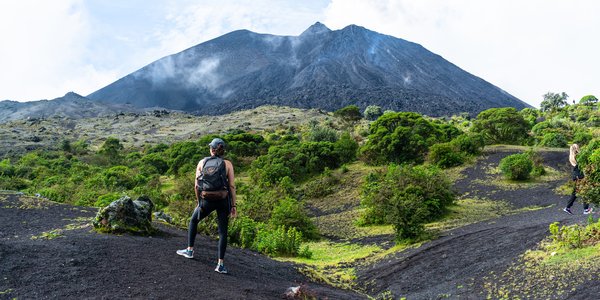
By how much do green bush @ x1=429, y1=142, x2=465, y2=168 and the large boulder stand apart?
20952mm

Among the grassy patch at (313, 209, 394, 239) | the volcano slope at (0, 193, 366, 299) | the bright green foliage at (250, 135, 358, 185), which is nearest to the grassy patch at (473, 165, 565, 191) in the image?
the grassy patch at (313, 209, 394, 239)

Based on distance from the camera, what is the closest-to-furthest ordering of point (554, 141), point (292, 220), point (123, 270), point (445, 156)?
point (123, 270) < point (292, 220) < point (445, 156) < point (554, 141)

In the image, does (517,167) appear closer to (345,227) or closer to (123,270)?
(345,227)

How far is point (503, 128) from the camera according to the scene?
33.2 metres

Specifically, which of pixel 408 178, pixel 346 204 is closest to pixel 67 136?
pixel 346 204

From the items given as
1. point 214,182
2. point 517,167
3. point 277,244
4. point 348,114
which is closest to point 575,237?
point 214,182

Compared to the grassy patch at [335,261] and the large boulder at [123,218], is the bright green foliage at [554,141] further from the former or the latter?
the large boulder at [123,218]

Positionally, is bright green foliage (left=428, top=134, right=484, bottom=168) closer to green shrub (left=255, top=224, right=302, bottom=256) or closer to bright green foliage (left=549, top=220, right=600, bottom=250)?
green shrub (left=255, top=224, right=302, bottom=256)

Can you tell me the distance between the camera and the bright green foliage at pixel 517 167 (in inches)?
812

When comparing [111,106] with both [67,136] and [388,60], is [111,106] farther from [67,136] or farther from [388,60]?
[388,60]

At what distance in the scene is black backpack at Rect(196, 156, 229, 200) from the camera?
21.1 ft

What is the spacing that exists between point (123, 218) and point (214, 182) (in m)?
2.59

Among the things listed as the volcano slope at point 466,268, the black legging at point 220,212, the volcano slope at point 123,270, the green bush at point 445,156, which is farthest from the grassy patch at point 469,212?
the black legging at point 220,212

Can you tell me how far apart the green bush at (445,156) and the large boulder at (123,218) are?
2095cm
